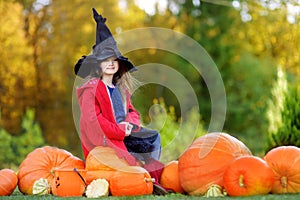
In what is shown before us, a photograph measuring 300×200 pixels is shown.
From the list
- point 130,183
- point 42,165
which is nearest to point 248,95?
point 42,165

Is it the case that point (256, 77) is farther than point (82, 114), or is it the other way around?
point (256, 77)

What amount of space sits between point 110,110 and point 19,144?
8.16 m

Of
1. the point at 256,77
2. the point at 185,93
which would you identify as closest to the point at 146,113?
the point at 185,93

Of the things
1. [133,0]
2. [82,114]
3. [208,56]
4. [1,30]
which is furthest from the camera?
[208,56]

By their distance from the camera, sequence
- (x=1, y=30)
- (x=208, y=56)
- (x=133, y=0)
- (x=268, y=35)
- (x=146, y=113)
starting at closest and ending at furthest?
(x=1, y=30)
(x=146, y=113)
(x=133, y=0)
(x=208, y=56)
(x=268, y=35)

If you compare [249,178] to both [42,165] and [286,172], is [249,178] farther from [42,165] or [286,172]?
[42,165]

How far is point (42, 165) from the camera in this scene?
4812mm

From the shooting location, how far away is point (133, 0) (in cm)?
1647

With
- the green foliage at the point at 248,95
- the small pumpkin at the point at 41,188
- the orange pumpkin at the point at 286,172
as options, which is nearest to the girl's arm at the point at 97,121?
the small pumpkin at the point at 41,188

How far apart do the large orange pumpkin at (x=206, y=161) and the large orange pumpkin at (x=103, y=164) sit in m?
0.50

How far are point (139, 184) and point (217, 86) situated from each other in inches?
502

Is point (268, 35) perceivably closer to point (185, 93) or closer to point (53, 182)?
point (185, 93)

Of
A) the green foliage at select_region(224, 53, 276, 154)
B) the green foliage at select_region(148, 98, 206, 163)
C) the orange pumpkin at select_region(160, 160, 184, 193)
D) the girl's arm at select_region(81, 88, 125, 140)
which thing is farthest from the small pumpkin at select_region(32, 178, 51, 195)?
the green foliage at select_region(224, 53, 276, 154)

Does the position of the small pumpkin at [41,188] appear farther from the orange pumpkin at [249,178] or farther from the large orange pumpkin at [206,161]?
the orange pumpkin at [249,178]
